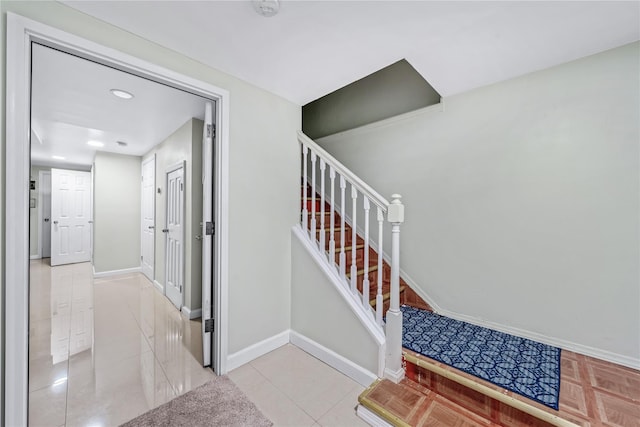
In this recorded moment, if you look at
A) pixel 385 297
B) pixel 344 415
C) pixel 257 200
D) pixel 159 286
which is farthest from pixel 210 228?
pixel 159 286

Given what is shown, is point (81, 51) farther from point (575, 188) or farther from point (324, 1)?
point (575, 188)

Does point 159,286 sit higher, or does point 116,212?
point 116,212

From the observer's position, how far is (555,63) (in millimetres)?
1864

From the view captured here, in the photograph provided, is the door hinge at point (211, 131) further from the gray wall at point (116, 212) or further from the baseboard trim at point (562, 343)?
the gray wall at point (116, 212)

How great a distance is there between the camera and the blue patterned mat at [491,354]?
4.83ft

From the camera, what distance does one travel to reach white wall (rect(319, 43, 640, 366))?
1.68 m

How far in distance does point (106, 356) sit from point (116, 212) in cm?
345

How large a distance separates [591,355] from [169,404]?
111 inches

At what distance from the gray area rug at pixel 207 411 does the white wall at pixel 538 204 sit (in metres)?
1.82

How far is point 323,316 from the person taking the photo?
81.3 inches

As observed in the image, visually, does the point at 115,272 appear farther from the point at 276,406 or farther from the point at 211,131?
the point at 276,406

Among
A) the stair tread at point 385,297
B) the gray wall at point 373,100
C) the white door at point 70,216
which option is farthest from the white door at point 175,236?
the white door at point 70,216

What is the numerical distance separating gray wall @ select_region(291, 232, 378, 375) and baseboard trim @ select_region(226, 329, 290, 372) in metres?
0.13

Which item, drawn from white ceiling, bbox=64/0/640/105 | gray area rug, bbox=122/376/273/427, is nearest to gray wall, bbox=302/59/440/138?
white ceiling, bbox=64/0/640/105
